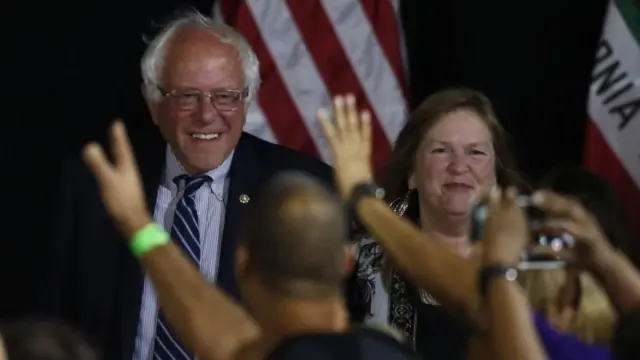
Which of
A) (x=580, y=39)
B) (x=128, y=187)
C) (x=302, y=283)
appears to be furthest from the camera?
(x=580, y=39)

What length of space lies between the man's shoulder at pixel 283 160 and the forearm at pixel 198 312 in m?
0.94

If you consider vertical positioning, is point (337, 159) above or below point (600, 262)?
above

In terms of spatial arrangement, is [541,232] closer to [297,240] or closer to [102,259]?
[297,240]

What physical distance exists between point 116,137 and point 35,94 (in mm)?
1787

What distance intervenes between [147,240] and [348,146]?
1.24 ft

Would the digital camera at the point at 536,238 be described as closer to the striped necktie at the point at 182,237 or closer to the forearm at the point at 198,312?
the forearm at the point at 198,312

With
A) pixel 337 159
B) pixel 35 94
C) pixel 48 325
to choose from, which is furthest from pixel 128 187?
pixel 35 94

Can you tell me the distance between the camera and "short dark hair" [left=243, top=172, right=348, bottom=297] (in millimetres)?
1590

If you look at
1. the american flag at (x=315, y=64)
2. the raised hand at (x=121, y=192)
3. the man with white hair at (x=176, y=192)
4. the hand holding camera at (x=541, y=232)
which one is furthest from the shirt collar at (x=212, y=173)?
the american flag at (x=315, y=64)

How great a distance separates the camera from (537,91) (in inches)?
137

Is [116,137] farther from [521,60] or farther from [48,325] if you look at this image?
[521,60]

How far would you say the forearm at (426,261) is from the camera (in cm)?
171

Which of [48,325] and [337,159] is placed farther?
[337,159]

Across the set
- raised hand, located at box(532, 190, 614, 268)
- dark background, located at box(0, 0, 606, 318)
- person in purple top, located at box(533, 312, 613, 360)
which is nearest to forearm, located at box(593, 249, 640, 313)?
raised hand, located at box(532, 190, 614, 268)
